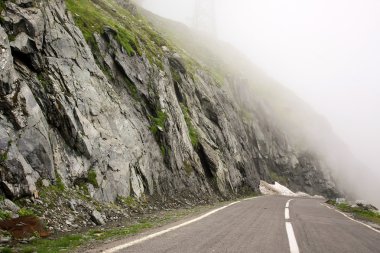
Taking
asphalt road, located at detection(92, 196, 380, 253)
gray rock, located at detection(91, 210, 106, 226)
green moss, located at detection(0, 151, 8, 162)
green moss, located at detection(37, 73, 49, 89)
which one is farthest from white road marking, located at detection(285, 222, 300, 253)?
green moss, located at detection(37, 73, 49, 89)

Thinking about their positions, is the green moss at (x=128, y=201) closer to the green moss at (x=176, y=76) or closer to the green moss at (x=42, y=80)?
the green moss at (x=42, y=80)

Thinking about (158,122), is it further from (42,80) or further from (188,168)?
(42,80)

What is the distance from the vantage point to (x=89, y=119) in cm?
1633

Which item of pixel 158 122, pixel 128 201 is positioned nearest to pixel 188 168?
pixel 158 122

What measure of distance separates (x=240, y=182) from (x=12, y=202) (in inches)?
1209

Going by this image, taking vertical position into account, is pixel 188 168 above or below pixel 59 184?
above

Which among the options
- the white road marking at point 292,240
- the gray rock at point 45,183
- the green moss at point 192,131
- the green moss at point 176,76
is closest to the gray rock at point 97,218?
the gray rock at point 45,183

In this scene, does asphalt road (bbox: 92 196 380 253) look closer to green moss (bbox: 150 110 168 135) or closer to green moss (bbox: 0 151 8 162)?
green moss (bbox: 0 151 8 162)

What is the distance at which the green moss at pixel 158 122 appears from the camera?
2262 cm

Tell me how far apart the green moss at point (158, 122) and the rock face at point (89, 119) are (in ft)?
0.30

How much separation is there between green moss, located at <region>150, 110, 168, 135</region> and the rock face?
0.09 meters

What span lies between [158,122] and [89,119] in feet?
24.8

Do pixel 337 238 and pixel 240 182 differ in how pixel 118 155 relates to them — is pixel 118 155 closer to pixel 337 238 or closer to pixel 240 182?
pixel 337 238

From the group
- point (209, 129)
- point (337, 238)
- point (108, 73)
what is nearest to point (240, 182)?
point (209, 129)
